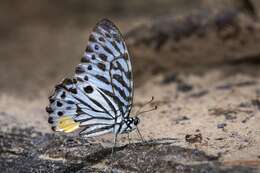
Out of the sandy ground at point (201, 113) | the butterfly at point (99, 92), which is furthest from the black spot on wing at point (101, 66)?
the sandy ground at point (201, 113)

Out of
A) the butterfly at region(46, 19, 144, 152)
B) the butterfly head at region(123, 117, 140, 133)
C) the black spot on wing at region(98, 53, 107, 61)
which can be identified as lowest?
the butterfly head at region(123, 117, 140, 133)

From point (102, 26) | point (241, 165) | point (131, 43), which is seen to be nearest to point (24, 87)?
point (131, 43)

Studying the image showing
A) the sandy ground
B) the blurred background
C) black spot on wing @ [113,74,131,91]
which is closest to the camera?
the sandy ground

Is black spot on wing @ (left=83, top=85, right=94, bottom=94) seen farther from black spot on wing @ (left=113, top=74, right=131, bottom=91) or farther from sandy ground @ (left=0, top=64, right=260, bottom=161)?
sandy ground @ (left=0, top=64, right=260, bottom=161)

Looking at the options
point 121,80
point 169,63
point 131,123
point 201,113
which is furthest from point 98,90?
point 169,63

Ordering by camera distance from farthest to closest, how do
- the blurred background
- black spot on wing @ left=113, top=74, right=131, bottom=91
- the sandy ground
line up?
the blurred background < black spot on wing @ left=113, top=74, right=131, bottom=91 < the sandy ground

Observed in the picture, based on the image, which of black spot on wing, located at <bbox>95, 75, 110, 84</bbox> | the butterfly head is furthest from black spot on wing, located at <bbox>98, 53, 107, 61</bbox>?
the butterfly head

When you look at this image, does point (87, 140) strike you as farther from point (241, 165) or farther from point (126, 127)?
point (241, 165)
